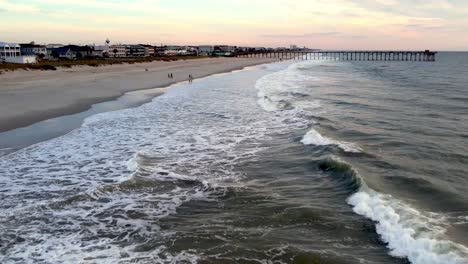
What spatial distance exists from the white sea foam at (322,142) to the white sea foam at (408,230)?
4678mm

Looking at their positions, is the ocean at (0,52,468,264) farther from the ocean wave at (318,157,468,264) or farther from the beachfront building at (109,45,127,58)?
the beachfront building at (109,45,127,58)

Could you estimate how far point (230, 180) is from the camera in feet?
39.4

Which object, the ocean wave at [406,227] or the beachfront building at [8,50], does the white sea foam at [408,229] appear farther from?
the beachfront building at [8,50]

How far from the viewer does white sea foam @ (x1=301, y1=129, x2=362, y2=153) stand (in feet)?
49.5

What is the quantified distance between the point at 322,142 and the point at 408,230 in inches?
310

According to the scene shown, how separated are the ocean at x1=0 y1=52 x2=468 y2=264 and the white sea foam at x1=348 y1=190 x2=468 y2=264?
0.03 meters

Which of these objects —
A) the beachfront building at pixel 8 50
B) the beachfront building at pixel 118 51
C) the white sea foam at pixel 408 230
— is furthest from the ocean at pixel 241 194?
the beachfront building at pixel 118 51

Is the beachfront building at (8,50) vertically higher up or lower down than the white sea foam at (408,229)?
higher up

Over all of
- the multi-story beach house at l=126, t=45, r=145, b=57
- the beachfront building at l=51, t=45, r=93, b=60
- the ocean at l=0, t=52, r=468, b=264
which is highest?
the multi-story beach house at l=126, t=45, r=145, b=57

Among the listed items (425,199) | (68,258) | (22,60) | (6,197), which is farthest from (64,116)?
(22,60)

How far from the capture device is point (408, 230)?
827 centimetres

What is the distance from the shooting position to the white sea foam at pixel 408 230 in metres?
7.34

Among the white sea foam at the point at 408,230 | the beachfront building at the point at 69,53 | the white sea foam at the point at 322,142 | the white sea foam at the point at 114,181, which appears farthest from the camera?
the beachfront building at the point at 69,53

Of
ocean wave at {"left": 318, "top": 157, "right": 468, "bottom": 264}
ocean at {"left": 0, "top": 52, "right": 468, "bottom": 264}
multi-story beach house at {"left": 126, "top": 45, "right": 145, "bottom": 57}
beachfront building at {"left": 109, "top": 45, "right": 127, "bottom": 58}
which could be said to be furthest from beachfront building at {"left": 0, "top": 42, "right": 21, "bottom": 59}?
ocean wave at {"left": 318, "top": 157, "right": 468, "bottom": 264}
